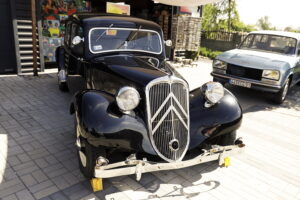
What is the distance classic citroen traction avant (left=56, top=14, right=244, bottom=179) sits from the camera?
266 centimetres

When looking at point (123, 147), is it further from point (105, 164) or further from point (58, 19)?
point (58, 19)

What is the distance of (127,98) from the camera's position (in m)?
2.76

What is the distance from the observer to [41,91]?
20.4 feet

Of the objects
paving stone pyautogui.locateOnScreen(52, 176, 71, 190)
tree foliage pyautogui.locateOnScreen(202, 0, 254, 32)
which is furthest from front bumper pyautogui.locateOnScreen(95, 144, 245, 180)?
tree foliage pyautogui.locateOnScreen(202, 0, 254, 32)

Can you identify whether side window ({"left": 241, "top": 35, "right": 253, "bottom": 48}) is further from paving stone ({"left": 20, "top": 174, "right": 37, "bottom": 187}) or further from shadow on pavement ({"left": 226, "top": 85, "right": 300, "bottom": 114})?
paving stone ({"left": 20, "top": 174, "right": 37, "bottom": 187})

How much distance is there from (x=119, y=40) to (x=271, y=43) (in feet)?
16.5

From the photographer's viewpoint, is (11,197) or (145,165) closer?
(145,165)

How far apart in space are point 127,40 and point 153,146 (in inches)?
81.8

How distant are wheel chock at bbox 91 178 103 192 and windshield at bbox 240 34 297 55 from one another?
247 inches

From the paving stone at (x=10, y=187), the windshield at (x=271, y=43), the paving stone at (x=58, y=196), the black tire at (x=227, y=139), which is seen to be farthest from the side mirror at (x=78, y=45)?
the windshield at (x=271, y=43)

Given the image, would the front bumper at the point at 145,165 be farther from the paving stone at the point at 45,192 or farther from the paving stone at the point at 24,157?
the paving stone at the point at 24,157

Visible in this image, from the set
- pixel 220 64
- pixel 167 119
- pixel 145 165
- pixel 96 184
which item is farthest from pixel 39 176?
pixel 220 64

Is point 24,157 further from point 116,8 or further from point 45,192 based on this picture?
point 116,8

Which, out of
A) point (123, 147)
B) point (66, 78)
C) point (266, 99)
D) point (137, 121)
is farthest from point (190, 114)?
point (266, 99)
